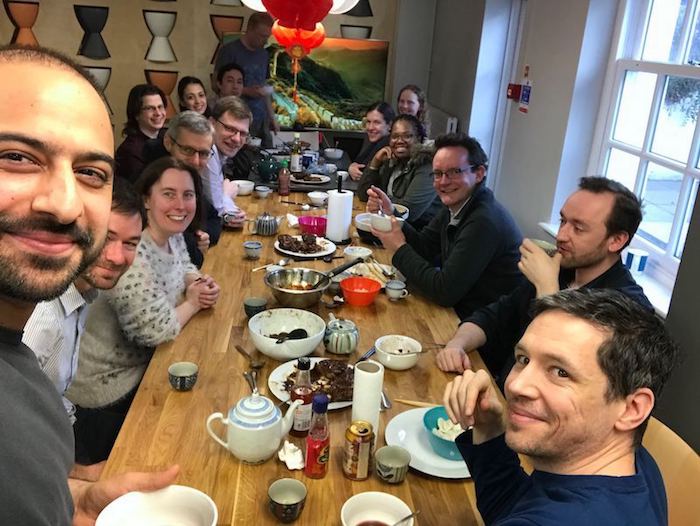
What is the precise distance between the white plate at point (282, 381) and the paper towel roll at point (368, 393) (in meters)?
0.10

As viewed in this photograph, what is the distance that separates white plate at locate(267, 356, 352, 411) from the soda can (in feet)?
0.72

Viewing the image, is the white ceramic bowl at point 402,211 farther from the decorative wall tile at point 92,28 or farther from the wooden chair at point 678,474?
the decorative wall tile at point 92,28

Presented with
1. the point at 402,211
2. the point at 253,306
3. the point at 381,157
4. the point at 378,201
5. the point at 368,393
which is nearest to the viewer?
the point at 368,393

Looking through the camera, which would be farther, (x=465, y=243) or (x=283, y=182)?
(x=283, y=182)

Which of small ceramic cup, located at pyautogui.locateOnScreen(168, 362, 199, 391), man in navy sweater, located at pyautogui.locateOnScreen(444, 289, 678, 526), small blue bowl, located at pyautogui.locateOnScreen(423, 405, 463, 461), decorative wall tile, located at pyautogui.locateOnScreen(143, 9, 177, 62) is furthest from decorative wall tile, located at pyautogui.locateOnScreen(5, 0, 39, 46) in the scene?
man in navy sweater, located at pyautogui.locateOnScreen(444, 289, 678, 526)

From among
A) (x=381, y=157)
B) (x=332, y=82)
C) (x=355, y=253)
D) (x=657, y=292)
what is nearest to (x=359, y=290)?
(x=355, y=253)

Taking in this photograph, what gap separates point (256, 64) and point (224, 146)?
2397 mm

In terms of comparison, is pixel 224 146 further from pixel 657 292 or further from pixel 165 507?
pixel 165 507

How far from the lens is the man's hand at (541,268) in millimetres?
1935

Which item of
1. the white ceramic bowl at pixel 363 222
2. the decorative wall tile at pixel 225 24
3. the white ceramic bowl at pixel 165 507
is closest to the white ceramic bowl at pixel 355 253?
the white ceramic bowl at pixel 363 222

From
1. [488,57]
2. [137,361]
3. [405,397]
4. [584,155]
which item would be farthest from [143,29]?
[405,397]

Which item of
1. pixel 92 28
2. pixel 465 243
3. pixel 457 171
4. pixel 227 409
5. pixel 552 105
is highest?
pixel 92 28

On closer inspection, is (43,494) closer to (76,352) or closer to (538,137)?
(76,352)

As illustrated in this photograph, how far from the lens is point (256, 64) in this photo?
18.1 feet
